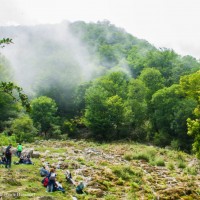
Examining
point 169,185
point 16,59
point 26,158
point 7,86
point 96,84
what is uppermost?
point 16,59

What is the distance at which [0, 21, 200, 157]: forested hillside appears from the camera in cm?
4806

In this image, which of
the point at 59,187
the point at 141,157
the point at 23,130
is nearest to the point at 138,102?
the point at 23,130

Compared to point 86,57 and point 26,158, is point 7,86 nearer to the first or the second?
point 26,158

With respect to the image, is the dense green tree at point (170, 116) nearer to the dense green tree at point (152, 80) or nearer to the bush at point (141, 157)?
the dense green tree at point (152, 80)

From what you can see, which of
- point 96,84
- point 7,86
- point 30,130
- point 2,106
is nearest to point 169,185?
point 7,86

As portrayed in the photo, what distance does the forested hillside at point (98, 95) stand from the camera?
158 ft

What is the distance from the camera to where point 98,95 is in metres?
56.8

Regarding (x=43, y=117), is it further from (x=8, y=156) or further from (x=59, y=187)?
(x=59, y=187)

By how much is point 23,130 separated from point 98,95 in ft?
53.5

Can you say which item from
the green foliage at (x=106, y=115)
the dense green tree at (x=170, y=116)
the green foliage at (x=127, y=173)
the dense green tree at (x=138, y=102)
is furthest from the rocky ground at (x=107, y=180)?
the dense green tree at (x=138, y=102)

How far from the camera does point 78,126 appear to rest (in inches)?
2618

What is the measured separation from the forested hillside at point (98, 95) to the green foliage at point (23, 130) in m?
0.07

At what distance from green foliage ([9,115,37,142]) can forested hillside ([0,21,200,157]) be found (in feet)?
0.24

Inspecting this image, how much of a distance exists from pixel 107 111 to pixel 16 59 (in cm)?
4952
